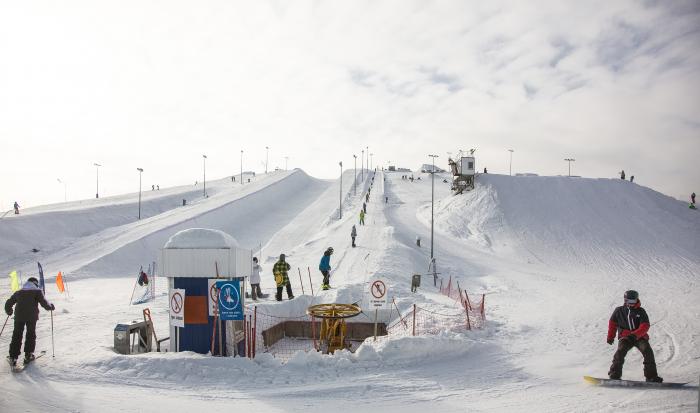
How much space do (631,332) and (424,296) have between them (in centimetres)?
864

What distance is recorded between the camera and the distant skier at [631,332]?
7.29 m

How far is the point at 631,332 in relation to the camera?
7426 mm

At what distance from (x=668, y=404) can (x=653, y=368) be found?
0.88 metres

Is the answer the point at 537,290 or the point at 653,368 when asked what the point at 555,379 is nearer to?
the point at 653,368

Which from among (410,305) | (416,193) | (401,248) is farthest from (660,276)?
(416,193)

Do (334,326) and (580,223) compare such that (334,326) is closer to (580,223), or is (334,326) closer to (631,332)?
(631,332)

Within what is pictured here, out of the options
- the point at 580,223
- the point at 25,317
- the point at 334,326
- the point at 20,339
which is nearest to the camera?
the point at 20,339

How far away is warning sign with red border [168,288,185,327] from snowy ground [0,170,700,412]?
4.26 ft

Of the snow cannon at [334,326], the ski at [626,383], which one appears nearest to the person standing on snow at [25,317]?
the snow cannon at [334,326]

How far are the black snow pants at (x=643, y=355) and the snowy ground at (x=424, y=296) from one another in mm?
373

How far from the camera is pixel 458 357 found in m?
9.27

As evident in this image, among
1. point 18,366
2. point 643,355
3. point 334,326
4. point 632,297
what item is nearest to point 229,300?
point 334,326

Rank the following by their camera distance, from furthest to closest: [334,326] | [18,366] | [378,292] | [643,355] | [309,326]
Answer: [309,326]
[334,326]
[378,292]
[18,366]
[643,355]

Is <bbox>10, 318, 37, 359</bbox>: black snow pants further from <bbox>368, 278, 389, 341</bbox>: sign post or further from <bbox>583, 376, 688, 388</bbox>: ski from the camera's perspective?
<bbox>583, 376, 688, 388</bbox>: ski
